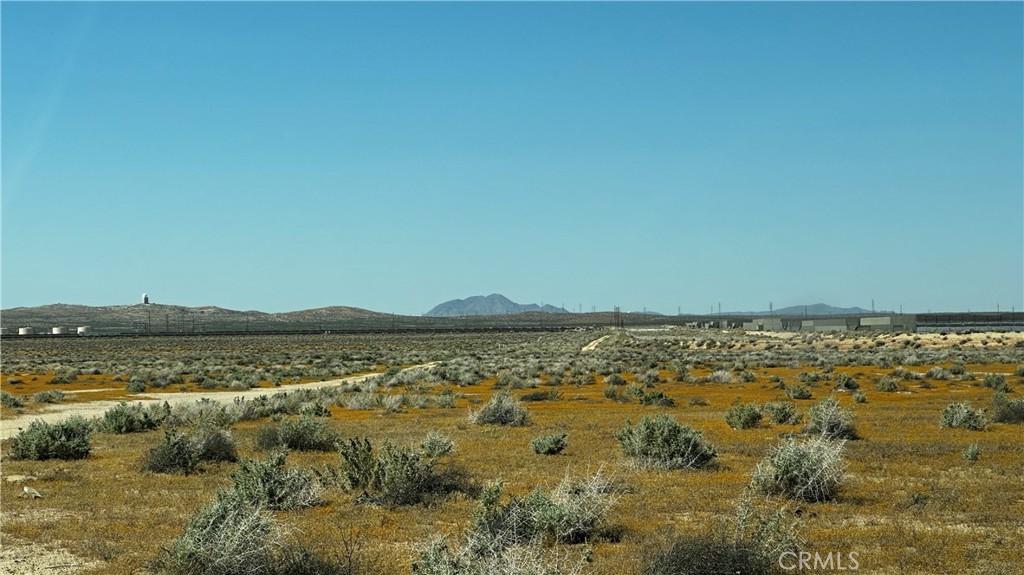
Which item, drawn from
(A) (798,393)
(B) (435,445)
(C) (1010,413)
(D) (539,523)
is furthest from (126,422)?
(C) (1010,413)

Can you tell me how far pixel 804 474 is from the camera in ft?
40.4

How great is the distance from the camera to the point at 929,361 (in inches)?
1983

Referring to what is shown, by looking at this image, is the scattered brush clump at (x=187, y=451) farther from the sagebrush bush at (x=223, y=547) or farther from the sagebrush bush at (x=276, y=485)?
the sagebrush bush at (x=223, y=547)

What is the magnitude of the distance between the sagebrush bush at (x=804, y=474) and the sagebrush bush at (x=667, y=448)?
7.61 feet

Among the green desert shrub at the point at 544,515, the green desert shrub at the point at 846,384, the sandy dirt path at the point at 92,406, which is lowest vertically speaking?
the sandy dirt path at the point at 92,406

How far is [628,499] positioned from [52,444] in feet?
39.0

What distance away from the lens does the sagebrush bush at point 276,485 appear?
11.7 metres

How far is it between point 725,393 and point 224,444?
2218 centimetres

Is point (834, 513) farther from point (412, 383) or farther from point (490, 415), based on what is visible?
point (412, 383)

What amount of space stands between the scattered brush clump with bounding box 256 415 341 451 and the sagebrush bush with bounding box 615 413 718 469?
6.39m

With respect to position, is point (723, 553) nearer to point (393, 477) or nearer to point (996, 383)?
point (393, 477)

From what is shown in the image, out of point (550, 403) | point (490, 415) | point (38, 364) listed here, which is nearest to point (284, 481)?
point (490, 415)

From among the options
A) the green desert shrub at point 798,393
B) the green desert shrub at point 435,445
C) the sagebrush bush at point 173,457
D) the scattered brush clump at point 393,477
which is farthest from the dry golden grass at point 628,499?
the green desert shrub at point 798,393

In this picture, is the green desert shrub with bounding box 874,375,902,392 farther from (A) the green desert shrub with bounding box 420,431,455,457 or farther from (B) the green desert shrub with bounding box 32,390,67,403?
(B) the green desert shrub with bounding box 32,390,67,403
